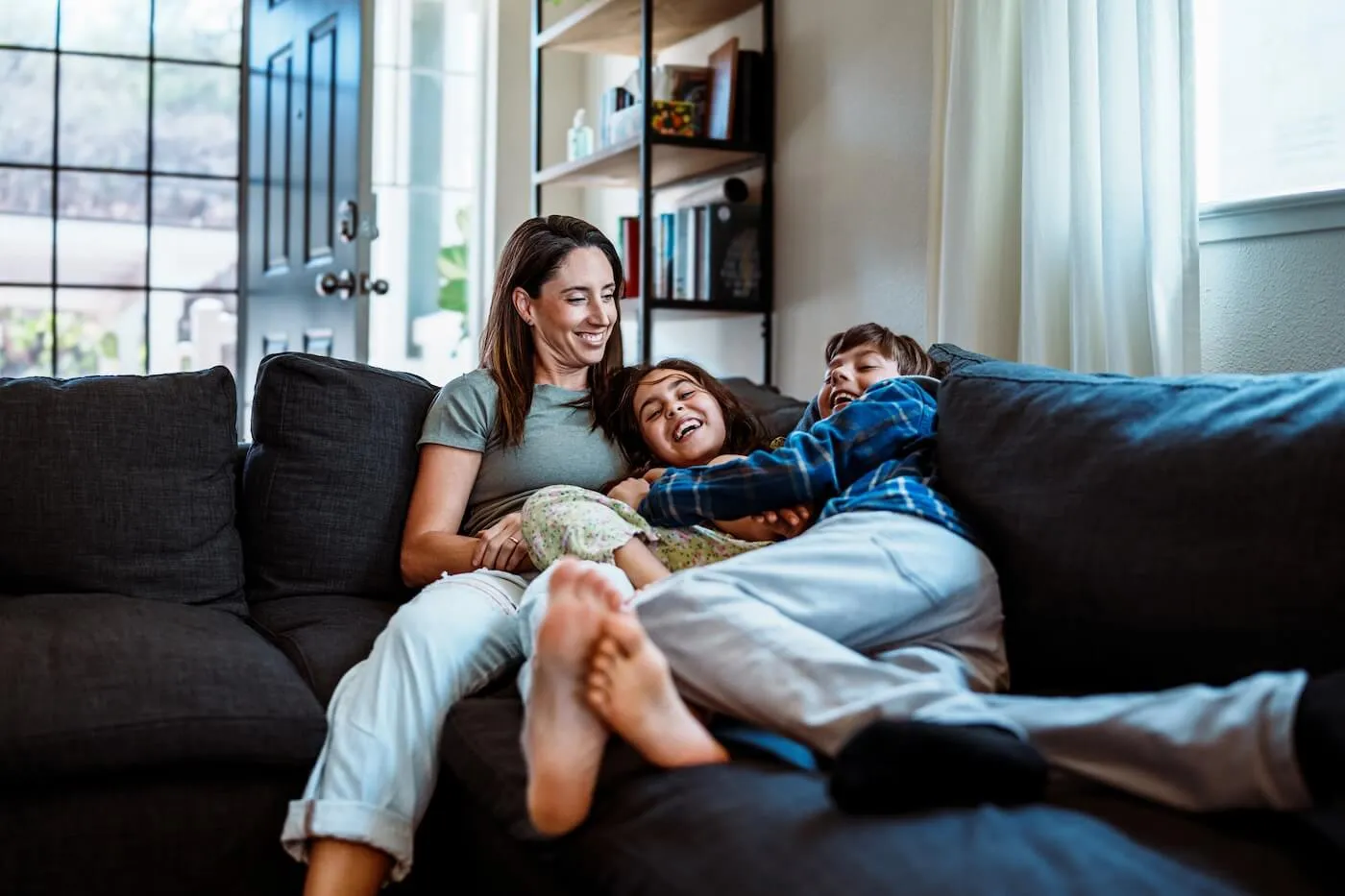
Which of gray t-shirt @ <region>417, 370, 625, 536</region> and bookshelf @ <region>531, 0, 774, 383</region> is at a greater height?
bookshelf @ <region>531, 0, 774, 383</region>

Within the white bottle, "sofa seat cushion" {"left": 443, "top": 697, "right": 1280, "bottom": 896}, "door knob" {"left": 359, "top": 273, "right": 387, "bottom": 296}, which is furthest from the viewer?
the white bottle

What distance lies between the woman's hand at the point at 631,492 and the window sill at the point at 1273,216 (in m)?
1.03

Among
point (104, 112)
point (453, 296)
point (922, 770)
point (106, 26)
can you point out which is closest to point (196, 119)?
point (104, 112)

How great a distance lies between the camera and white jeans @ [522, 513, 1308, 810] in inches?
43.8

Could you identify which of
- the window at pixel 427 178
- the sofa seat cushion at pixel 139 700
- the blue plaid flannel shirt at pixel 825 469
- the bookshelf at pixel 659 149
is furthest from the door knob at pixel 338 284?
the blue plaid flannel shirt at pixel 825 469

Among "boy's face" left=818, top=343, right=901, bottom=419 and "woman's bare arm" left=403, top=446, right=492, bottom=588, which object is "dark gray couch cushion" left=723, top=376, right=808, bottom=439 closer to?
"boy's face" left=818, top=343, right=901, bottom=419

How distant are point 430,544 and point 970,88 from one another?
1306 mm

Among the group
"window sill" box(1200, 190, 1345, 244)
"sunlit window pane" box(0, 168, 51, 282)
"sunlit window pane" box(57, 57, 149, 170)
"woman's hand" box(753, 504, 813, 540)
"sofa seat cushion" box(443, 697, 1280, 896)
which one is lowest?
"sofa seat cushion" box(443, 697, 1280, 896)

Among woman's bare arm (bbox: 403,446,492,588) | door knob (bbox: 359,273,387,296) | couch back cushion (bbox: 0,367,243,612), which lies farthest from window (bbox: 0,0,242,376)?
woman's bare arm (bbox: 403,446,492,588)

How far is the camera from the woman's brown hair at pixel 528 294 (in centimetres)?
211

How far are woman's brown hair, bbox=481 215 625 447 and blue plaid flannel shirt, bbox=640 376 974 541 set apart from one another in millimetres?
415

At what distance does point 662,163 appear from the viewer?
357 centimetres

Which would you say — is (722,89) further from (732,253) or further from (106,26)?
(106,26)

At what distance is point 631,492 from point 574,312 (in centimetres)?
36
